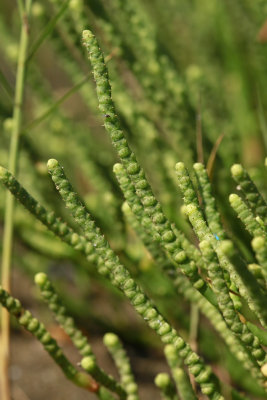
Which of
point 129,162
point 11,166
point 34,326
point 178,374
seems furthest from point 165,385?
point 11,166

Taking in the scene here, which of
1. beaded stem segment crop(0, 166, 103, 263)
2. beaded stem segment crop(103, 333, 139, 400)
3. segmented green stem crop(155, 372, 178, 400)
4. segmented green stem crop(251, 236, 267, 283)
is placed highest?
beaded stem segment crop(0, 166, 103, 263)

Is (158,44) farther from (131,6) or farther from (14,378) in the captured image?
(14,378)

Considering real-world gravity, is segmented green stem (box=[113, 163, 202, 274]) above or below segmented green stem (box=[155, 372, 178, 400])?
above

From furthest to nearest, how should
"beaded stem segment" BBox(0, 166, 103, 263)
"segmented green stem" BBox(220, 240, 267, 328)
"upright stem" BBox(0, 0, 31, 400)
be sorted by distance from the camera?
"upright stem" BBox(0, 0, 31, 400) < "beaded stem segment" BBox(0, 166, 103, 263) < "segmented green stem" BBox(220, 240, 267, 328)

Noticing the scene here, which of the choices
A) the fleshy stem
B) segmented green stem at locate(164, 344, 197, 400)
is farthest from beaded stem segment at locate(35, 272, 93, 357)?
segmented green stem at locate(164, 344, 197, 400)

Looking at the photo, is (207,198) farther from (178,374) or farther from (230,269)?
(178,374)

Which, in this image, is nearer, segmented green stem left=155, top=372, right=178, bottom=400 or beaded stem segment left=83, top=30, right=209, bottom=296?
beaded stem segment left=83, top=30, right=209, bottom=296

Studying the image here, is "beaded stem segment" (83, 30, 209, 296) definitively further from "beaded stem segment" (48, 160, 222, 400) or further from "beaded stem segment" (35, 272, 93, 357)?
"beaded stem segment" (35, 272, 93, 357)

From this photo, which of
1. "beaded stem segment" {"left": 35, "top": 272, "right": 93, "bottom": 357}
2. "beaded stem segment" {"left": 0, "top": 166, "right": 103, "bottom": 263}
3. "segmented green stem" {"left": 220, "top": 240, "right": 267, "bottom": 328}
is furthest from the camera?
"beaded stem segment" {"left": 35, "top": 272, "right": 93, "bottom": 357}
